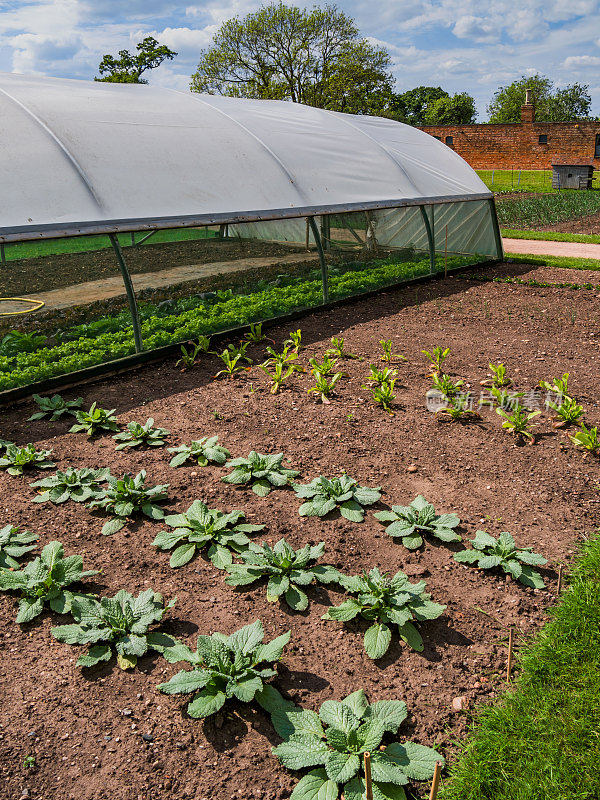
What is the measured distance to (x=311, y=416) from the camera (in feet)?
17.1

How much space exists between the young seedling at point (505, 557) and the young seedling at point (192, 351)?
3.77 m

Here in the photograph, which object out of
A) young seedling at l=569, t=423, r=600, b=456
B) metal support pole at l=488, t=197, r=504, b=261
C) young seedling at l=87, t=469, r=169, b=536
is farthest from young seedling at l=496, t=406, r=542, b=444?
metal support pole at l=488, t=197, r=504, b=261

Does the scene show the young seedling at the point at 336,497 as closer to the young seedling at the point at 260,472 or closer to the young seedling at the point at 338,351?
the young seedling at the point at 260,472

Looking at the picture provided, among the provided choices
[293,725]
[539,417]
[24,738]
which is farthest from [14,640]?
[539,417]

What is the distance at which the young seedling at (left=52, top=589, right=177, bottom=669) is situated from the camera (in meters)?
2.76

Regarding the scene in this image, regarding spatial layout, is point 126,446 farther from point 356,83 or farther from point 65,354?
point 356,83

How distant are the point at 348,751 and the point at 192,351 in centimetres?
512

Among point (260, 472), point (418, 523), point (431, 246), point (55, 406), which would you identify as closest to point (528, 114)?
point (431, 246)

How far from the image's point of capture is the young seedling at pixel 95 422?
16.3 feet

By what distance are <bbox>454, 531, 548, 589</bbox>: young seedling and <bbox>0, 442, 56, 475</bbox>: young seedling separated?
2.95 m

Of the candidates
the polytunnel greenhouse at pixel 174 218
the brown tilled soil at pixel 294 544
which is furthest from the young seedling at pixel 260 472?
the polytunnel greenhouse at pixel 174 218

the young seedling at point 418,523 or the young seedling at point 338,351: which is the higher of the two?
the young seedling at point 338,351

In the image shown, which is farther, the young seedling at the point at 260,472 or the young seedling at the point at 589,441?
the young seedling at the point at 589,441

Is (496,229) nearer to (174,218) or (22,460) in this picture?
(174,218)
